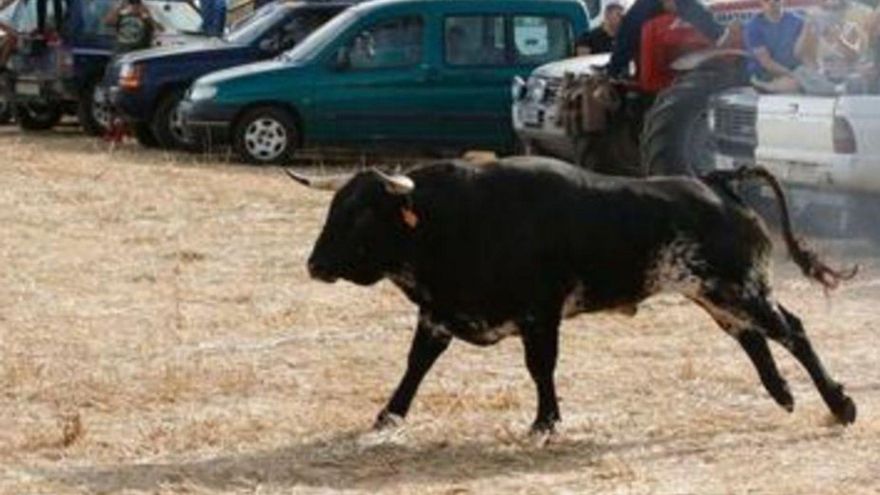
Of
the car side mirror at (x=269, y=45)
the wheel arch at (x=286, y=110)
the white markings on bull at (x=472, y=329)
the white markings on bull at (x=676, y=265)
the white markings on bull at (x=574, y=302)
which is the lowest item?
the wheel arch at (x=286, y=110)

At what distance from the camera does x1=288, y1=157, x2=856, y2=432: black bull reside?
754 centimetres

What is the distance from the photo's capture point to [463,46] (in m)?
20.1

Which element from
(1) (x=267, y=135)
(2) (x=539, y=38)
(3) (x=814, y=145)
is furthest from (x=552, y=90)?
(3) (x=814, y=145)

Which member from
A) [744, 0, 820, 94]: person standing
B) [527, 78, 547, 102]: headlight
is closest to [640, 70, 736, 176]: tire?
[744, 0, 820, 94]: person standing

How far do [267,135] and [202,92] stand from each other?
31.4 inches

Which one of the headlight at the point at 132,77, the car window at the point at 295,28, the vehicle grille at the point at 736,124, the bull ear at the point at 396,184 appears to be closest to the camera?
the bull ear at the point at 396,184

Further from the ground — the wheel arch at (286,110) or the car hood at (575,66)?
the car hood at (575,66)

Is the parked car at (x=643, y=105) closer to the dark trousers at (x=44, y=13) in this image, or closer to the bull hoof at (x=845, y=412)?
the bull hoof at (x=845, y=412)

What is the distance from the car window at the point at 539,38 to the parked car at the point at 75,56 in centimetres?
562

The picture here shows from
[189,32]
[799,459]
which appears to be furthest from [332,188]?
[189,32]

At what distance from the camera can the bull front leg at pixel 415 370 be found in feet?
25.6

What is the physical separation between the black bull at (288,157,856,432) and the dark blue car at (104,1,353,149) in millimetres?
14446

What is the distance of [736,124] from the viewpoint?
1374cm

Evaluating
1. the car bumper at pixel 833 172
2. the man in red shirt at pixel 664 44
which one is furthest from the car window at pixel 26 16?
the car bumper at pixel 833 172
